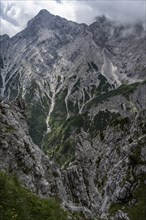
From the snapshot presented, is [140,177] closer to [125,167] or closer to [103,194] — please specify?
[125,167]

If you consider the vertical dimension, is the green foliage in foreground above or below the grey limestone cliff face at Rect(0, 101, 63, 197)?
below

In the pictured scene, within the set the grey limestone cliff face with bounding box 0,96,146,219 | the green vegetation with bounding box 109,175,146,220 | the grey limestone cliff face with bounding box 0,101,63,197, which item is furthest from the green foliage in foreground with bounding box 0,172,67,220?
the green vegetation with bounding box 109,175,146,220

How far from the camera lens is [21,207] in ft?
76.1

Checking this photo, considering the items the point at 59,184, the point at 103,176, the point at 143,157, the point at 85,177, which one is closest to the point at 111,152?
the point at 103,176

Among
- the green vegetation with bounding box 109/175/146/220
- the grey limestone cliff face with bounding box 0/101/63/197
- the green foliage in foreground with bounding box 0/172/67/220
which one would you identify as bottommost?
the green foliage in foreground with bounding box 0/172/67/220

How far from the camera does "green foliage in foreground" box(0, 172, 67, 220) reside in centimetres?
2192

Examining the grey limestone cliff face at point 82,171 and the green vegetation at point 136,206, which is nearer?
the grey limestone cliff face at point 82,171

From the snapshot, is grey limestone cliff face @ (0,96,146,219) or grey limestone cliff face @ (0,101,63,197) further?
grey limestone cliff face @ (0,96,146,219)

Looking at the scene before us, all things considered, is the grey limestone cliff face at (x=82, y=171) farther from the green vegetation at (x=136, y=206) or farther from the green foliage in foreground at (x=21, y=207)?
the green foliage in foreground at (x=21, y=207)

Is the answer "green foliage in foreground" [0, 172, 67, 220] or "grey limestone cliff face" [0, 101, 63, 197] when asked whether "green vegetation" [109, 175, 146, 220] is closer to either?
"grey limestone cliff face" [0, 101, 63, 197]

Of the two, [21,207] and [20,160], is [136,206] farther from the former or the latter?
[21,207]

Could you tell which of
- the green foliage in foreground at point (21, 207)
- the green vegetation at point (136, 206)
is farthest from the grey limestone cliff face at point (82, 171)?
the green foliage in foreground at point (21, 207)

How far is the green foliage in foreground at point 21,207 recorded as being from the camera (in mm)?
21922

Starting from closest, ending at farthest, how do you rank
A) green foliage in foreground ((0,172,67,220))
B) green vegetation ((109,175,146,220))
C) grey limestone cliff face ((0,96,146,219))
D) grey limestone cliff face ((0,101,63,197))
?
green foliage in foreground ((0,172,67,220)) → grey limestone cliff face ((0,101,63,197)) → grey limestone cliff face ((0,96,146,219)) → green vegetation ((109,175,146,220))
